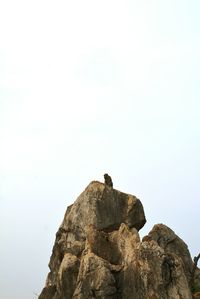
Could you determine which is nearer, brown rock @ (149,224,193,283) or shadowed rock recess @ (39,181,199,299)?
shadowed rock recess @ (39,181,199,299)

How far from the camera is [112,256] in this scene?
4434 centimetres

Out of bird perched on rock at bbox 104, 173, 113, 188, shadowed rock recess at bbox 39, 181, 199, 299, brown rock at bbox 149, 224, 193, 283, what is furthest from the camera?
brown rock at bbox 149, 224, 193, 283

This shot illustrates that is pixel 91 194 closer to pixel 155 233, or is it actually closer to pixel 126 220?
pixel 126 220

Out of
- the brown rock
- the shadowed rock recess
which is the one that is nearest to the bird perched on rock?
the shadowed rock recess

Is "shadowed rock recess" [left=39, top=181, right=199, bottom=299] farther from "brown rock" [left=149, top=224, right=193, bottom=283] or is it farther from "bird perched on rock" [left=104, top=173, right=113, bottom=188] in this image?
"bird perched on rock" [left=104, top=173, right=113, bottom=188]

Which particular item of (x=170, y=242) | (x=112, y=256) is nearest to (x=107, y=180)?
(x=170, y=242)

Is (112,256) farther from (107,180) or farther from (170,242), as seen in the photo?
(170,242)

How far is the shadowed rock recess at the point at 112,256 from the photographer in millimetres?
38875

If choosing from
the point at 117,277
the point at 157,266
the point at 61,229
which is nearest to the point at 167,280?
the point at 157,266

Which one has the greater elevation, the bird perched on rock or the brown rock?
the bird perched on rock

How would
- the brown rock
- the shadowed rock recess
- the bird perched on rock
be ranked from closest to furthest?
1. the shadowed rock recess
2. the bird perched on rock
3. the brown rock

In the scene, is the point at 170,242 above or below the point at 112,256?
above

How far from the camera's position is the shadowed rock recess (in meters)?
38.9

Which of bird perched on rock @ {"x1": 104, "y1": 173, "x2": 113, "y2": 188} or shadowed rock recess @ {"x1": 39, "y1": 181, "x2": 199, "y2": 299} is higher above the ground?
bird perched on rock @ {"x1": 104, "y1": 173, "x2": 113, "y2": 188}
